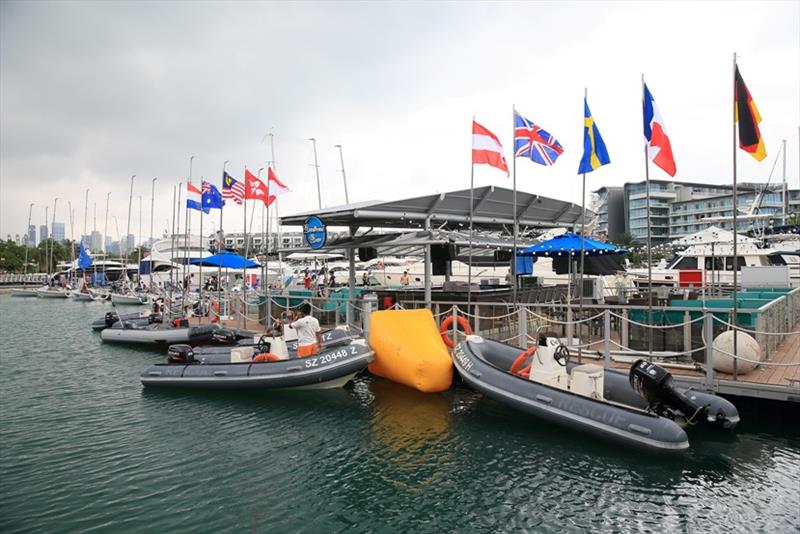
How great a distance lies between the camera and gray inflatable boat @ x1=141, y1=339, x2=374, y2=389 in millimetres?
11867

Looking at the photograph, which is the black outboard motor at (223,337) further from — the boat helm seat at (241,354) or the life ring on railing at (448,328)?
the life ring on railing at (448,328)

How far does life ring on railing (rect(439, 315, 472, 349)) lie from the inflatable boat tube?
1428 millimetres

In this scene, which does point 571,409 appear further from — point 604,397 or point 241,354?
point 241,354

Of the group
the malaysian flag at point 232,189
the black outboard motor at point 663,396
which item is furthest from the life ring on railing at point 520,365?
the malaysian flag at point 232,189

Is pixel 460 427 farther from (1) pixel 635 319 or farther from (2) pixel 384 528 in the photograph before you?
(1) pixel 635 319

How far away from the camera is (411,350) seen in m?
11.6

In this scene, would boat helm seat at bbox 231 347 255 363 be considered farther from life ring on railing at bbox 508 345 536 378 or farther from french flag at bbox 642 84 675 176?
french flag at bbox 642 84 675 176

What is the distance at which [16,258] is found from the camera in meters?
87.9

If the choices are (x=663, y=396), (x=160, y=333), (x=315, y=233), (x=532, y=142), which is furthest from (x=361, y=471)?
(x=160, y=333)

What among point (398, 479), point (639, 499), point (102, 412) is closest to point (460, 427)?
point (398, 479)

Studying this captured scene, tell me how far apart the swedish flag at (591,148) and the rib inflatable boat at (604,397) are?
4431mm

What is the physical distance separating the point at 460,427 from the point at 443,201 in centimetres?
766

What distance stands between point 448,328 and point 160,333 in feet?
40.3

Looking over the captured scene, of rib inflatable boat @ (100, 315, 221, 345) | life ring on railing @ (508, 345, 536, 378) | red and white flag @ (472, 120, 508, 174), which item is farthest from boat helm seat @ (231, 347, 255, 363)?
red and white flag @ (472, 120, 508, 174)
